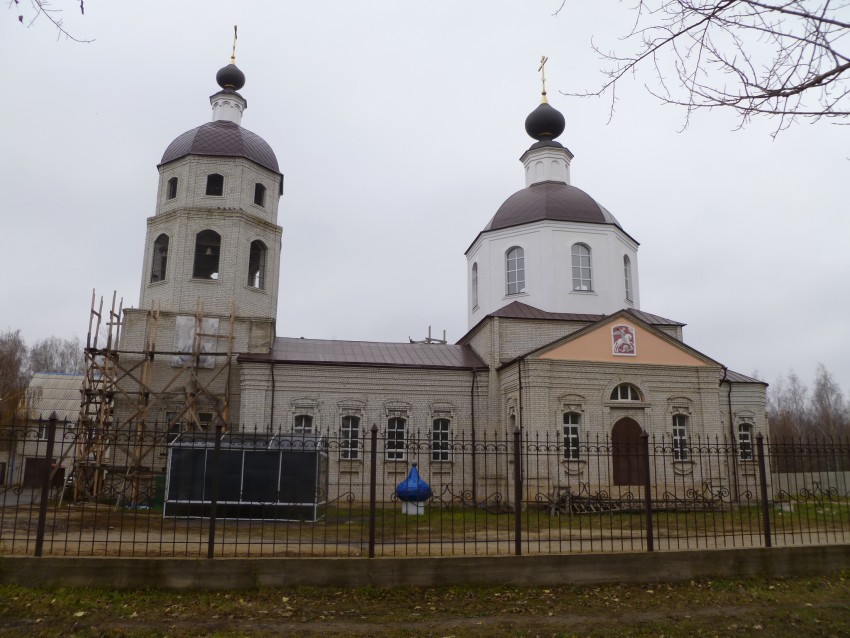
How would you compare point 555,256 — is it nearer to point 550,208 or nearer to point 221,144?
point 550,208

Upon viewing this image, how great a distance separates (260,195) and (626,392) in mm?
12869

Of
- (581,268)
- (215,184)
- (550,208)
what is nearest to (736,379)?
(581,268)

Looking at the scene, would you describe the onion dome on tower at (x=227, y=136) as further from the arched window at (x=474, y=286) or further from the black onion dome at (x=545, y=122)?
the black onion dome at (x=545, y=122)

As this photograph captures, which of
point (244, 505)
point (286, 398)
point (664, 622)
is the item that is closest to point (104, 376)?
point (286, 398)

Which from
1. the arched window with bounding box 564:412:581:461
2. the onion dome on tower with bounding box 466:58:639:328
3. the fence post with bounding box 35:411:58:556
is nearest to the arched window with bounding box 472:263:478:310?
the onion dome on tower with bounding box 466:58:639:328

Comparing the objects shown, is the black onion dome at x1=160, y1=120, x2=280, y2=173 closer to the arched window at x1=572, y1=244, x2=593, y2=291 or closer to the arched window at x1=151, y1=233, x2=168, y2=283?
the arched window at x1=151, y1=233, x2=168, y2=283

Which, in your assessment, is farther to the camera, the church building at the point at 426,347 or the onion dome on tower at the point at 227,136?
the onion dome on tower at the point at 227,136

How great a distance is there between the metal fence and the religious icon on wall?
2.72 m

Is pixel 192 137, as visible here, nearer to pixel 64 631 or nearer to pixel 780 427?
pixel 64 631

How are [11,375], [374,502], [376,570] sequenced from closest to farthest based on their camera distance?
[376,570] → [374,502] → [11,375]

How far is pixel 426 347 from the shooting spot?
21047mm

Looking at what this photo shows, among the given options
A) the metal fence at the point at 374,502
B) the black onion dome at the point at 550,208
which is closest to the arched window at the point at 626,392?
the metal fence at the point at 374,502

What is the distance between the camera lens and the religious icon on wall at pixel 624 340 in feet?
59.0

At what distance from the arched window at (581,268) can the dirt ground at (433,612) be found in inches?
540
